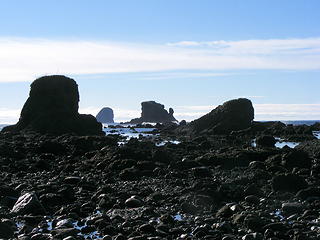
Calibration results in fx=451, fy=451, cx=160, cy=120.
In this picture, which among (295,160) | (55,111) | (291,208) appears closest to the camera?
(291,208)

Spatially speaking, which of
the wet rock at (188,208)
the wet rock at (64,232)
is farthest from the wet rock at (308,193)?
the wet rock at (64,232)

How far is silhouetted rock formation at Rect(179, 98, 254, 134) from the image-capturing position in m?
80.1

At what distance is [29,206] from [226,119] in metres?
67.2

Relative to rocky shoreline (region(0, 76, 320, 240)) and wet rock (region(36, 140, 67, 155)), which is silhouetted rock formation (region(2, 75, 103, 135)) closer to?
wet rock (region(36, 140, 67, 155))

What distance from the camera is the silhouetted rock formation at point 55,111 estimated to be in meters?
68.2

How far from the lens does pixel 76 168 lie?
2831cm

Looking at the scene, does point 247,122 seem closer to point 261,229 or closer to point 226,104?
point 226,104

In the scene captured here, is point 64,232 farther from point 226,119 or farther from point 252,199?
point 226,119

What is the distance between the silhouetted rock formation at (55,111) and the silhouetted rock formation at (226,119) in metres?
21.1

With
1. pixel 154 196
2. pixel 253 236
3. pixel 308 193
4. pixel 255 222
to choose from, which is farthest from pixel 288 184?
pixel 253 236

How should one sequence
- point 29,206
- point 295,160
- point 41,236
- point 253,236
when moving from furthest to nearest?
point 295,160
point 29,206
point 41,236
point 253,236

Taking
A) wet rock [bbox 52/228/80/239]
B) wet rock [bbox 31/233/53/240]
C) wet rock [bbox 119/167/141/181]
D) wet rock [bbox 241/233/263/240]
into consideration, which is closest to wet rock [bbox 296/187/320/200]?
wet rock [bbox 241/233/263/240]

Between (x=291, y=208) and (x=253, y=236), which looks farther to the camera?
(x=291, y=208)

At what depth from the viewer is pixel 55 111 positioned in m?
71.1
